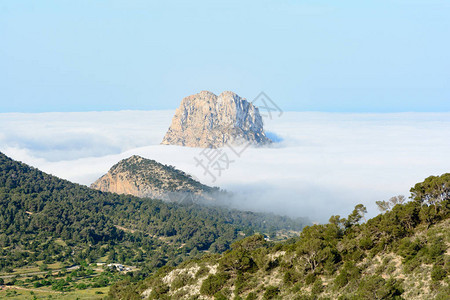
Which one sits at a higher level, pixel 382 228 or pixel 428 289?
pixel 382 228

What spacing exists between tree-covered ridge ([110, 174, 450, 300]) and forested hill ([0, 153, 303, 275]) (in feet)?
168

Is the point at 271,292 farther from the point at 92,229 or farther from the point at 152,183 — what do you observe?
the point at 152,183

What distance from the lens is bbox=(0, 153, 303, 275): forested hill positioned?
10869 cm

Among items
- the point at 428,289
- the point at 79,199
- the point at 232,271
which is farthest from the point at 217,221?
the point at 428,289

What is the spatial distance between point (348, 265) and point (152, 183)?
5968 inches

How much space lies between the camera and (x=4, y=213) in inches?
4783

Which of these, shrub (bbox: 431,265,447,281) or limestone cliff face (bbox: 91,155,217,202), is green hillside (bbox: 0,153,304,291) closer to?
limestone cliff face (bbox: 91,155,217,202)

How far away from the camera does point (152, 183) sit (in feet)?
616

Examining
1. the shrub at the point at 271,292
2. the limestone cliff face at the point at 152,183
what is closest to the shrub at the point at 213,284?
the shrub at the point at 271,292

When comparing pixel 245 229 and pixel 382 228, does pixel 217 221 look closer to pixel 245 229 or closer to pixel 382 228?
pixel 245 229

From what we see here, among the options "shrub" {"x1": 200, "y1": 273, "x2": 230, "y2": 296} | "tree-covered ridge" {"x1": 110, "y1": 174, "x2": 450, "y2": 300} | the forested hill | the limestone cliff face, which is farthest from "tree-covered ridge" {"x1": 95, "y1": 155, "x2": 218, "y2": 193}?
"shrub" {"x1": 200, "y1": 273, "x2": 230, "y2": 296}

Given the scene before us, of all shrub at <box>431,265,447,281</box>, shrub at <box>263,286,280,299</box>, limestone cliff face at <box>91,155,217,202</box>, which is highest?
limestone cliff face at <box>91,155,217,202</box>

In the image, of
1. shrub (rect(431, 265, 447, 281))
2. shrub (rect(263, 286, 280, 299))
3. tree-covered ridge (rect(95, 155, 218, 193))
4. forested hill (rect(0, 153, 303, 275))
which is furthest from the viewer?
tree-covered ridge (rect(95, 155, 218, 193))

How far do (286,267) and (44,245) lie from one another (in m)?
80.6
